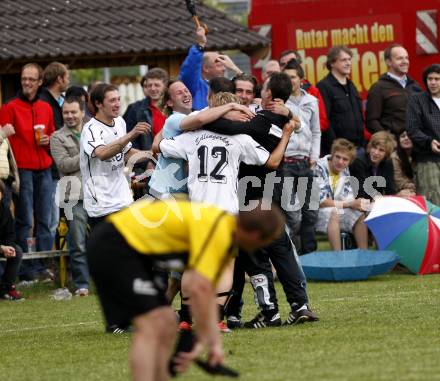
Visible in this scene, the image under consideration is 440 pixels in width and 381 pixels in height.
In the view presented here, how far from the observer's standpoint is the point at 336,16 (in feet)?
63.9

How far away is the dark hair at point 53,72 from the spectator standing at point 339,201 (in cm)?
351

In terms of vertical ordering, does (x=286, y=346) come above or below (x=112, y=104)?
below

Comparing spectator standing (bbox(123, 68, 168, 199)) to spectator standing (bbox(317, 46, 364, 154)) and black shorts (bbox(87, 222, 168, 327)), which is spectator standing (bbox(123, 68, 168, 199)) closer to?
spectator standing (bbox(317, 46, 364, 154))

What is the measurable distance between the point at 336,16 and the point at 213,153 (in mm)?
9069

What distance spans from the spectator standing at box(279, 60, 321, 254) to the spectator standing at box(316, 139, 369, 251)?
620mm

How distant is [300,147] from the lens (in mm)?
16031

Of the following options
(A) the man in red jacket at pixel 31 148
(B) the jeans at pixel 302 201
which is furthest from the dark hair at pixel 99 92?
(B) the jeans at pixel 302 201

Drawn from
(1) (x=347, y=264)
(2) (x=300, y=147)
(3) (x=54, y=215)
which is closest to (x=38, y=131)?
(3) (x=54, y=215)

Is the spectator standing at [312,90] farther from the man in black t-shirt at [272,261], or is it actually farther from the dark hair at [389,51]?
the man in black t-shirt at [272,261]

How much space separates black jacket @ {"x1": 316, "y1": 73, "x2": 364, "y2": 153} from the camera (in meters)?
17.7

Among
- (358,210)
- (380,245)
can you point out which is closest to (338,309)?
(380,245)

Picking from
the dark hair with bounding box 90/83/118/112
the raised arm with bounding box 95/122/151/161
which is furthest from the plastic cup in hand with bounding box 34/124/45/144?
the raised arm with bounding box 95/122/151/161

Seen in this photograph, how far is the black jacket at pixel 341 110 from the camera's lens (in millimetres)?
17719

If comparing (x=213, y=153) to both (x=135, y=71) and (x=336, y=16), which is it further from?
(x=135, y=71)
